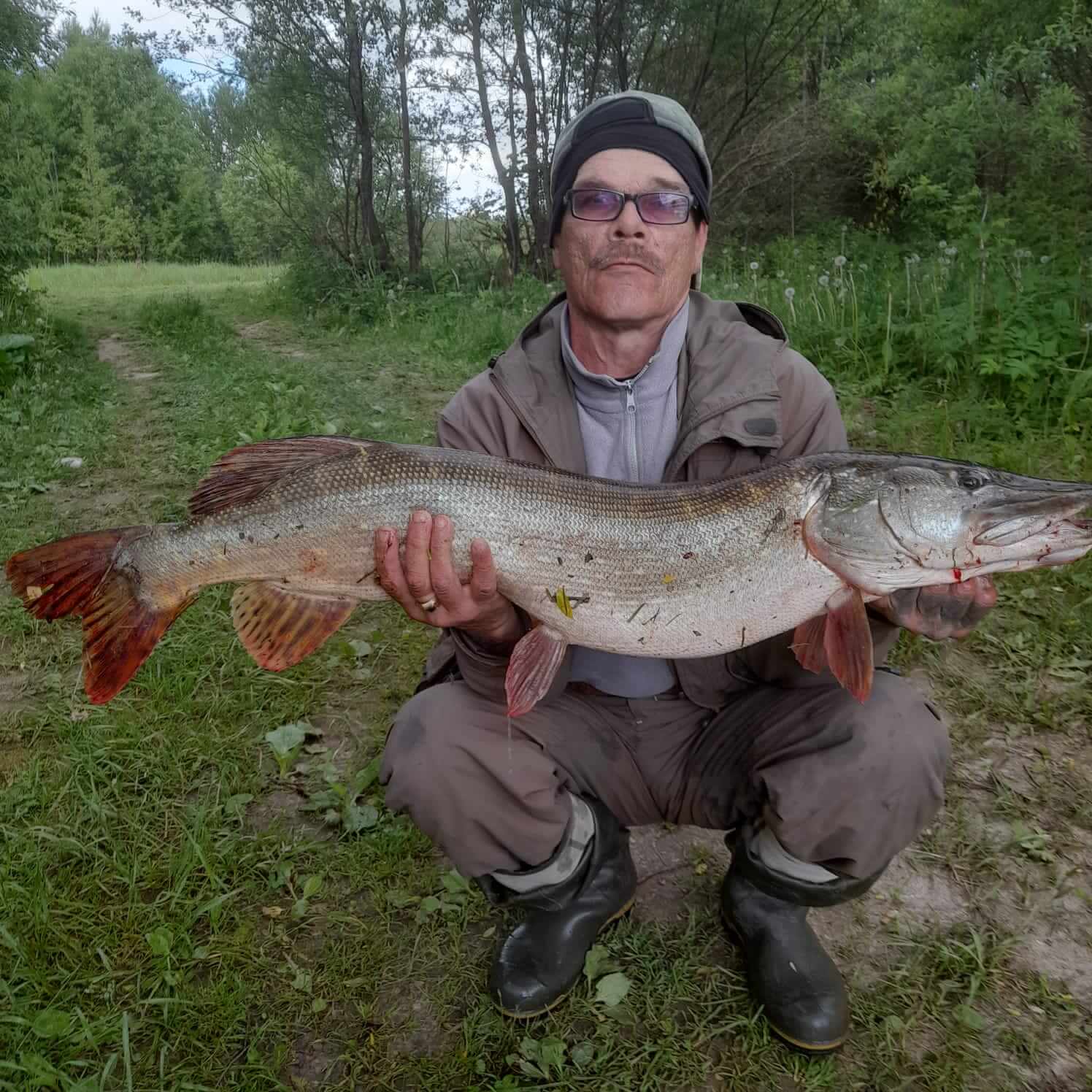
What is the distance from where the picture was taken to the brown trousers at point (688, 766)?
1.80 metres

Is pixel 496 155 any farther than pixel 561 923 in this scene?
Yes

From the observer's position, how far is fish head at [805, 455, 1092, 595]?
1778 millimetres

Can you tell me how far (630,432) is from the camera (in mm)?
2230

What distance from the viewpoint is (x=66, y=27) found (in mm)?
49594

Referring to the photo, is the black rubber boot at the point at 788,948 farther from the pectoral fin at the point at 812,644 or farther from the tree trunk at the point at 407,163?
the tree trunk at the point at 407,163

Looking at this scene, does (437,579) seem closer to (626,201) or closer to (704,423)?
(704,423)

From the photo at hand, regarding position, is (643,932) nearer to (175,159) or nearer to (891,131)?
(891,131)

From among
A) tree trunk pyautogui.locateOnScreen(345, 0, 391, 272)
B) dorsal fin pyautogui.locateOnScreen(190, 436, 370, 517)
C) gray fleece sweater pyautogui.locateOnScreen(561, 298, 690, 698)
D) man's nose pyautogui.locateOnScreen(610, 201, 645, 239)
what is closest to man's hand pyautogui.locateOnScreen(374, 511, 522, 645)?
dorsal fin pyautogui.locateOnScreen(190, 436, 370, 517)

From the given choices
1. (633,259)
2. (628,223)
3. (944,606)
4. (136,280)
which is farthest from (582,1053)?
(136,280)

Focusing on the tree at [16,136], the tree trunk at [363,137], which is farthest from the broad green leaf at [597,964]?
the tree trunk at [363,137]

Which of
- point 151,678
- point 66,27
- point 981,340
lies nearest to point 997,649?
point 981,340

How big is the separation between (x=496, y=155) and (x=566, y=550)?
529 inches

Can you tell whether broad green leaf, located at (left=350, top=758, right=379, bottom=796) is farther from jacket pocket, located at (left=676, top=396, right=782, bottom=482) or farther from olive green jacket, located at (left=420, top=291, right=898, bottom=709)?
jacket pocket, located at (left=676, top=396, right=782, bottom=482)

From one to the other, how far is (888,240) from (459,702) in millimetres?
13571
